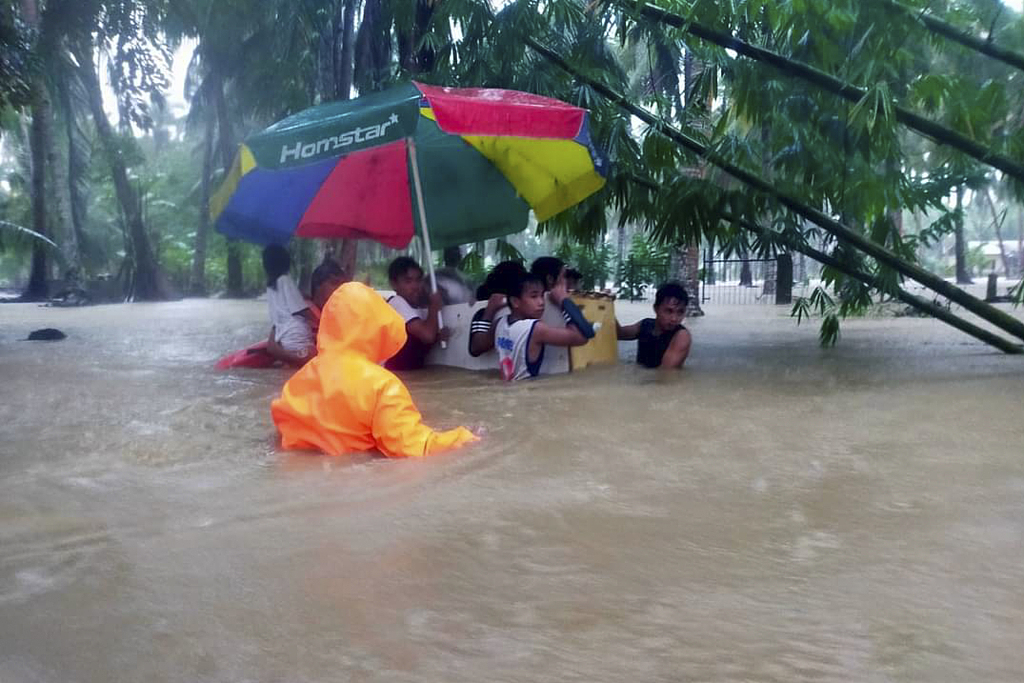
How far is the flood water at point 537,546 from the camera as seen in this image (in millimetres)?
2348

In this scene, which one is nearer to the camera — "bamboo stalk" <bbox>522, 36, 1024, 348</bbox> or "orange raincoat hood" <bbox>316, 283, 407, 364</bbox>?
"orange raincoat hood" <bbox>316, 283, 407, 364</bbox>

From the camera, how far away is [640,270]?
20656 millimetres

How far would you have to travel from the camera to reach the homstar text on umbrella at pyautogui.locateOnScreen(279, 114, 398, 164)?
20.3 ft

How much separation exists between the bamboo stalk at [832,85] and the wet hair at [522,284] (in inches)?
80.5

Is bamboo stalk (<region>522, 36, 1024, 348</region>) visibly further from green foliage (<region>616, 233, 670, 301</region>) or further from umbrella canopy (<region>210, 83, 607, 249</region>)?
green foliage (<region>616, 233, 670, 301</region>)

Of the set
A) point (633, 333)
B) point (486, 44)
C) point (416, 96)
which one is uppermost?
point (486, 44)

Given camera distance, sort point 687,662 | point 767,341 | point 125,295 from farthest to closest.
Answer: point 125,295, point 767,341, point 687,662

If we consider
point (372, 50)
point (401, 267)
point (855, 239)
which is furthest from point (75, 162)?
point (855, 239)

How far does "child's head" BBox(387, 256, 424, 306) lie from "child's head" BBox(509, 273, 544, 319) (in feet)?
3.31

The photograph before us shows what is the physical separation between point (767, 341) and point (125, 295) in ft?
64.5

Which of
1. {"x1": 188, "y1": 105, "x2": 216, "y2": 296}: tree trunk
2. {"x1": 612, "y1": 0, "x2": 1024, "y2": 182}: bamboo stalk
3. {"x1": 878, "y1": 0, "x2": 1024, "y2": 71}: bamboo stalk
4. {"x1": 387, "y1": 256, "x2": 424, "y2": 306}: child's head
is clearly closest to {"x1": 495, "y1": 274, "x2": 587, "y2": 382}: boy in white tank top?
{"x1": 387, "y1": 256, "x2": 424, "y2": 306}: child's head

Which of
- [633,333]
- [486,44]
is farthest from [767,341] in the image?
[486,44]

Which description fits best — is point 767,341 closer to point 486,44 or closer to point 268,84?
point 486,44

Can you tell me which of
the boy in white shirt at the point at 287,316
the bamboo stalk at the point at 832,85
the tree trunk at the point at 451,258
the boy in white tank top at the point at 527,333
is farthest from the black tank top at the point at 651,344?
the tree trunk at the point at 451,258
